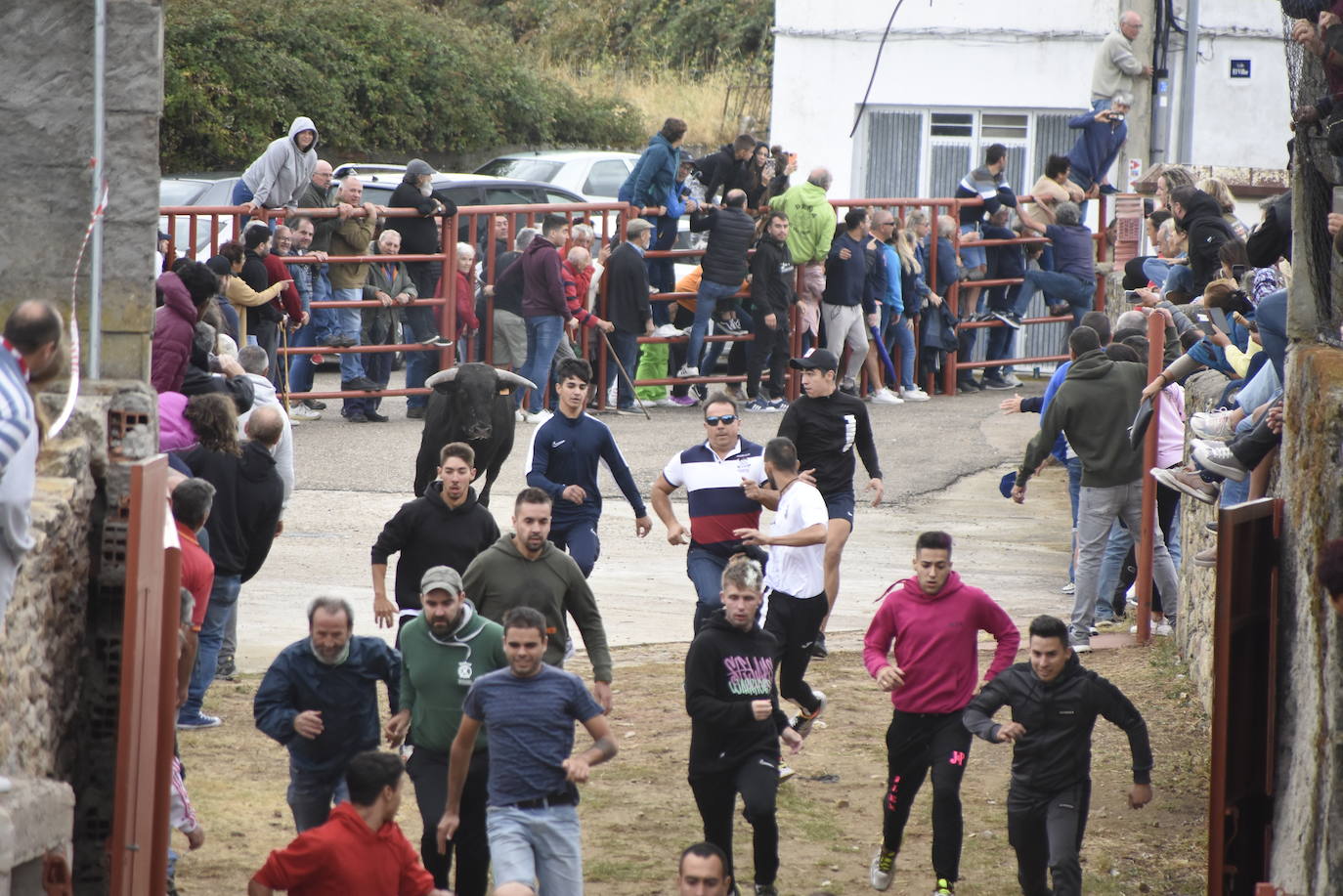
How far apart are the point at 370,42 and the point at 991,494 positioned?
53.1ft

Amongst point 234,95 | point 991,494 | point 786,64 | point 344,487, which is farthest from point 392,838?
point 234,95

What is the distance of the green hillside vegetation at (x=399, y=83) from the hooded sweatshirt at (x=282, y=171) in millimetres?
9890

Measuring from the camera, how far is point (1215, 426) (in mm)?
9109

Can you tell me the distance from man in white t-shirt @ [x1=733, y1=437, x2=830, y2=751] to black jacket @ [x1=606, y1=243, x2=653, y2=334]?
A: 8.38 meters

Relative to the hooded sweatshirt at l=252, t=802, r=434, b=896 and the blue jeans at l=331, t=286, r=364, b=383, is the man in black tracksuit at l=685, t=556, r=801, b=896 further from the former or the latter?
the blue jeans at l=331, t=286, r=364, b=383

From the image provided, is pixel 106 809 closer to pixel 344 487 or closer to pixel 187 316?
pixel 187 316

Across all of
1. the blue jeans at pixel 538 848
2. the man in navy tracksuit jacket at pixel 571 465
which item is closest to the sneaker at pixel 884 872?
the blue jeans at pixel 538 848

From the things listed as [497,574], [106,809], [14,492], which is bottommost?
[106,809]

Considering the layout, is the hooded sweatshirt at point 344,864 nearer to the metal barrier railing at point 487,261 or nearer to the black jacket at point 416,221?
the metal barrier railing at point 487,261

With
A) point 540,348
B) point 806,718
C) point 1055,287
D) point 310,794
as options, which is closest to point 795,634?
point 806,718

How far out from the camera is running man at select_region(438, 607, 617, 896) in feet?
23.8

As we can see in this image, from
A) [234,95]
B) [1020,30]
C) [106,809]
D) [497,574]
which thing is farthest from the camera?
[234,95]

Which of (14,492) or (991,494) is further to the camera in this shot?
(991,494)

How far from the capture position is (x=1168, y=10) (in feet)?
72.4
